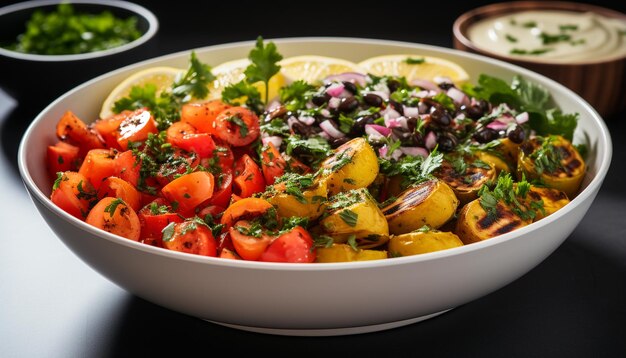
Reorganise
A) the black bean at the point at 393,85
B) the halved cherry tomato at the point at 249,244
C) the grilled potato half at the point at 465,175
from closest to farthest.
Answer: the halved cherry tomato at the point at 249,244
the grilled potato half at the point at 465,175
the black bean at the point at 393,85

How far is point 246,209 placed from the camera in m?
1.87

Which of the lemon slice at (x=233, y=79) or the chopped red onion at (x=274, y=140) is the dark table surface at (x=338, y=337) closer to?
the chopped red onion at (x=274, y=140)

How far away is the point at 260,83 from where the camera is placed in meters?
2.79

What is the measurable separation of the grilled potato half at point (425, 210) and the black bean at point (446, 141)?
299 mm

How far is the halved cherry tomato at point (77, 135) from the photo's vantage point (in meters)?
2.39

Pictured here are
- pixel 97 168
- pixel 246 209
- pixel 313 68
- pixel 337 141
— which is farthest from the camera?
pixel 313 68

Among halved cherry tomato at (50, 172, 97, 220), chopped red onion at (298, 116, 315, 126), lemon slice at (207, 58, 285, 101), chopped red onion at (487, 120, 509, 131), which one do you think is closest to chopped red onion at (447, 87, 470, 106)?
chopped red onion at (487, 120, 509, 131)

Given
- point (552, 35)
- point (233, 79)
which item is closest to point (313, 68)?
point (233, 79)

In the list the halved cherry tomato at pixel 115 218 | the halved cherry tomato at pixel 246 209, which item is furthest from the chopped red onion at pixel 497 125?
the halved cherry tomato at pixel 115 218

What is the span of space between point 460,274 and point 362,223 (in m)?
0.26

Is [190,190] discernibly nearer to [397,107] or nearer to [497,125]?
[397,107]

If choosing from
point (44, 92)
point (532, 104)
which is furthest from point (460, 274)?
point (44, 92)

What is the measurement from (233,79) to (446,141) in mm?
951

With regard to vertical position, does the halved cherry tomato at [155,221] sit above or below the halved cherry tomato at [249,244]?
below
